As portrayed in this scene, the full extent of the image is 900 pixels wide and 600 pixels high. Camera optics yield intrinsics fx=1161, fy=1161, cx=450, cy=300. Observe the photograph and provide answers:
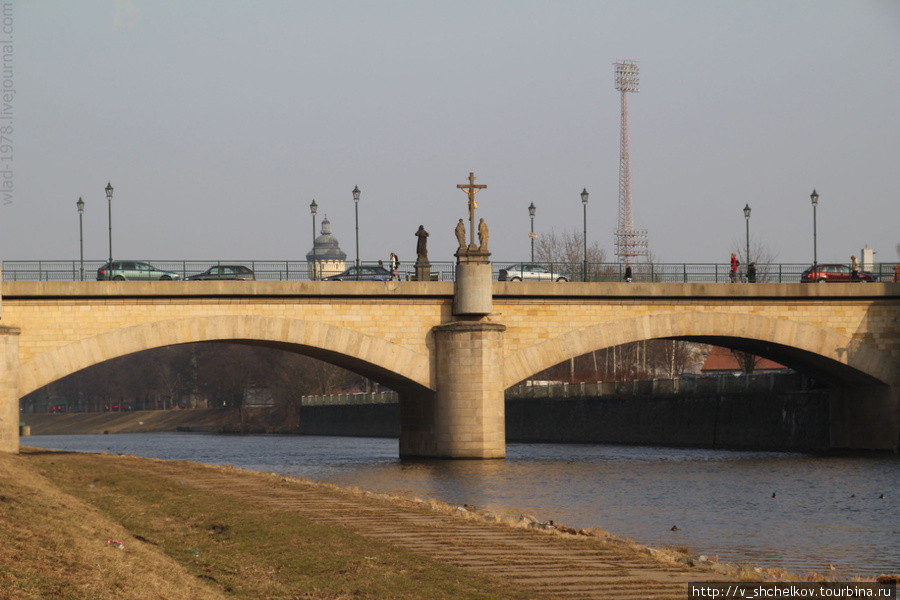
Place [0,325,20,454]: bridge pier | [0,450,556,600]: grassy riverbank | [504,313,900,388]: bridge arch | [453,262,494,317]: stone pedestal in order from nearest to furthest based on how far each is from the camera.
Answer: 1. [0,450,556,600]: grassy riverbank
2. [0,325,20,454]: bridge pier
3. [453,262,494,317]: stone pedestal
4. [504,313,900,388]: bridge arch

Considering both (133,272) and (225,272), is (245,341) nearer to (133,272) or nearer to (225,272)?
(225,272)

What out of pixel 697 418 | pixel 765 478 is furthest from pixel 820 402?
pixel 765 478

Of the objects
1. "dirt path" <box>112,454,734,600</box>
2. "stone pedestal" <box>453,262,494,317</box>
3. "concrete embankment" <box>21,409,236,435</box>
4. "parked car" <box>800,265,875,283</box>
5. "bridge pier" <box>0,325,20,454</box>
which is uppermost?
"parked car" <box>800,265,875,283</box>

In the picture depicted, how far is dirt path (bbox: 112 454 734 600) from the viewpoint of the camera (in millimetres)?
12984

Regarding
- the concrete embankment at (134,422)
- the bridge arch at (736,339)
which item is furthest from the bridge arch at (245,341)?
the concrete embankment at (134,422)

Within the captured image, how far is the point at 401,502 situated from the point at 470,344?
1911 centimetres

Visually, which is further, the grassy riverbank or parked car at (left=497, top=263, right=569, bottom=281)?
parked car at (left=497, top=263, right=569, bottom=281)

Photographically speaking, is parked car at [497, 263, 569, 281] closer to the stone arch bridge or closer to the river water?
the stone arch bridge

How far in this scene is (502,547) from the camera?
15.8 metres

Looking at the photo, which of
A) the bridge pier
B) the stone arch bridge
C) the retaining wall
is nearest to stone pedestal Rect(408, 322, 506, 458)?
the stone arch bridge

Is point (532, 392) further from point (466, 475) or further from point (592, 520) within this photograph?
point (592, 520)

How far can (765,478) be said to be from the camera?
35469 millimetres

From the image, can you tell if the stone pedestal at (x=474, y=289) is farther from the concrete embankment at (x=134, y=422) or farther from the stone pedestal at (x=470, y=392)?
the concrete embankment at (x=134, y=422)

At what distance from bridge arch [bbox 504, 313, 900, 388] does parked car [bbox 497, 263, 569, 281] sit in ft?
14.8
